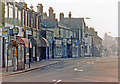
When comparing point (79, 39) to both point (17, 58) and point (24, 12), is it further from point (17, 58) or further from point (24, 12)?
point (17, 58)

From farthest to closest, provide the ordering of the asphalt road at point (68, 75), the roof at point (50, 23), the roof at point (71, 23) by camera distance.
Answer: the roof at point (71, 23), the roof at point (50, 23), the asphalt road at point (68, 75)

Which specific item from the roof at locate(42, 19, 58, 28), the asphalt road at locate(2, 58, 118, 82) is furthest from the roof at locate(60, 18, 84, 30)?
the asphalt road at locate(2, 58, 118, 82)

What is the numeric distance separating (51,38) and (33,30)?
18309 millimetres

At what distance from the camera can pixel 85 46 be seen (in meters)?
105

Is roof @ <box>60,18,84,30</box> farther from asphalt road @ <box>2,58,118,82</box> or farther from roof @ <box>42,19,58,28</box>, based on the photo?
asphalt road @ <box>2,58,118,82</box>

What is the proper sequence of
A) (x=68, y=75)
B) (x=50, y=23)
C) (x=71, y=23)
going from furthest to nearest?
(x=71, y=23), (x=50, y=23), (x=68, y=75)

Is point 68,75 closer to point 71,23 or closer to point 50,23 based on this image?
point 50,23

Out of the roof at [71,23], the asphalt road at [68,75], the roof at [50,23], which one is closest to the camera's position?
the asphalt road at [68,75]

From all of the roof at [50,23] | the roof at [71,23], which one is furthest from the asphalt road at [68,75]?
the roof at [71,23]

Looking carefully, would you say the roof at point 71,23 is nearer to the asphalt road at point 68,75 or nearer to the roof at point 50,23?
the roof at point 50,23

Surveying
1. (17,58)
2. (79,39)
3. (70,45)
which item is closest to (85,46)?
(79,39)

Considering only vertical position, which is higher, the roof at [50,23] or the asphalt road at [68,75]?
the roof at [50,23]

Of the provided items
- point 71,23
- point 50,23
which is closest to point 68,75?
point 50,23

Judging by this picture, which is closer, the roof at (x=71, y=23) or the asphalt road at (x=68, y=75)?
the asphalt road at (x=68, y=75)
